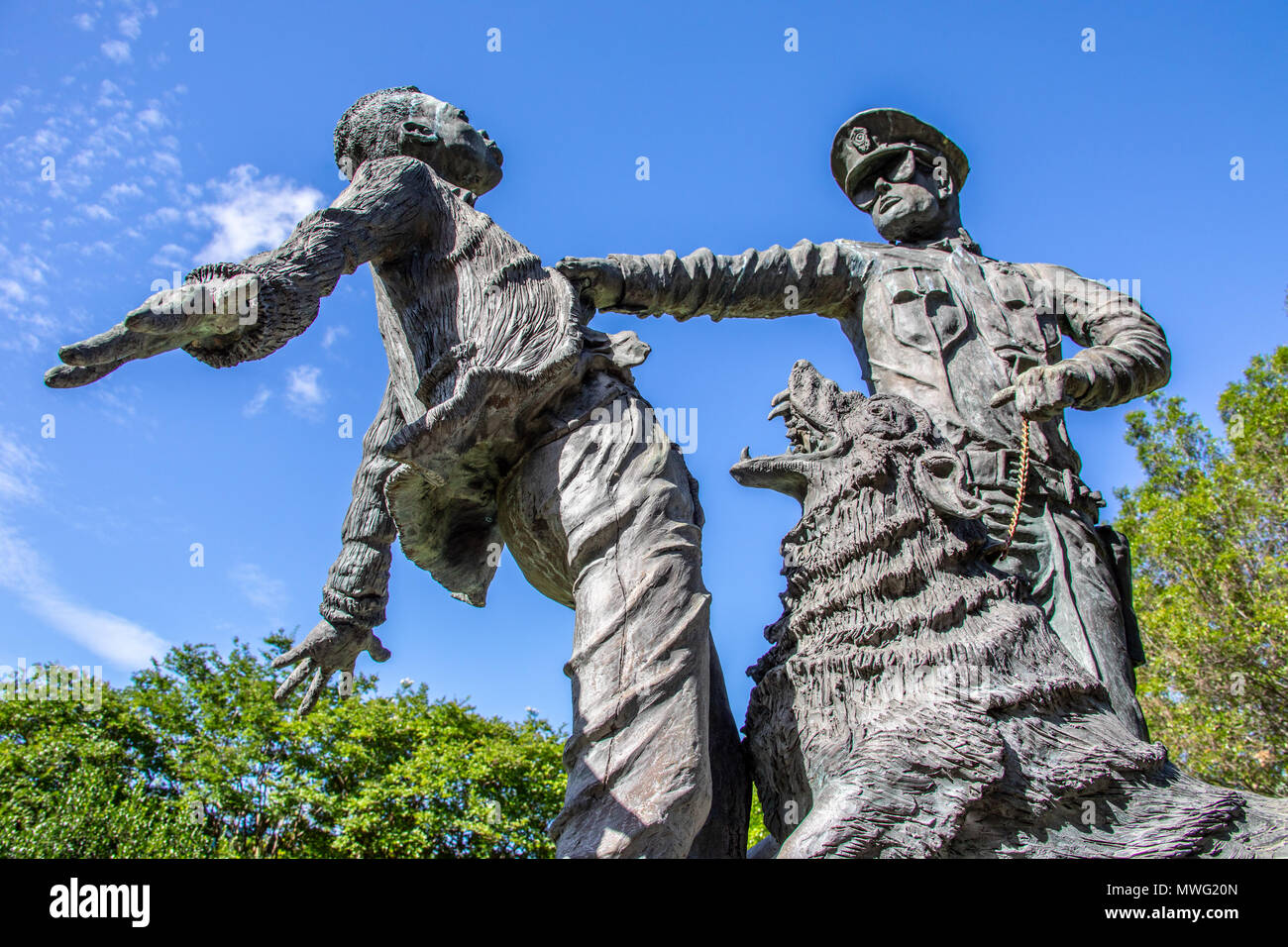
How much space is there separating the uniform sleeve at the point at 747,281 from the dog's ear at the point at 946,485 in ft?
4.42

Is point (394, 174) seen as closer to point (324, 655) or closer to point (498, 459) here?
point (498, 459)

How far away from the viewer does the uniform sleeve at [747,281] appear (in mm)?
4027

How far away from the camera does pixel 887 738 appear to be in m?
2.58

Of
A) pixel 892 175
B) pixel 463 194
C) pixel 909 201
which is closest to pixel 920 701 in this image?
pixel 463 194

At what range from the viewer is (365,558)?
3539mm

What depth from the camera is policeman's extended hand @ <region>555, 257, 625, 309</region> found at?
12.3ft

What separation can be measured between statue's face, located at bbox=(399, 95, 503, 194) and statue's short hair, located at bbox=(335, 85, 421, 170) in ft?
0.14

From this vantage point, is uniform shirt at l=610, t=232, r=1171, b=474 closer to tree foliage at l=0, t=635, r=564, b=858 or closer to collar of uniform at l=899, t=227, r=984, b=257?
collar of uniform at l=899, t=227, r=984, b=257

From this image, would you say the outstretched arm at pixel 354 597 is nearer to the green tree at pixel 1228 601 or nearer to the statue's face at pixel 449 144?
the statue's face at pixel 449 144

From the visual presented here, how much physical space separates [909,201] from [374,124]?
2.42m

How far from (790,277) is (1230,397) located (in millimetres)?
14679
